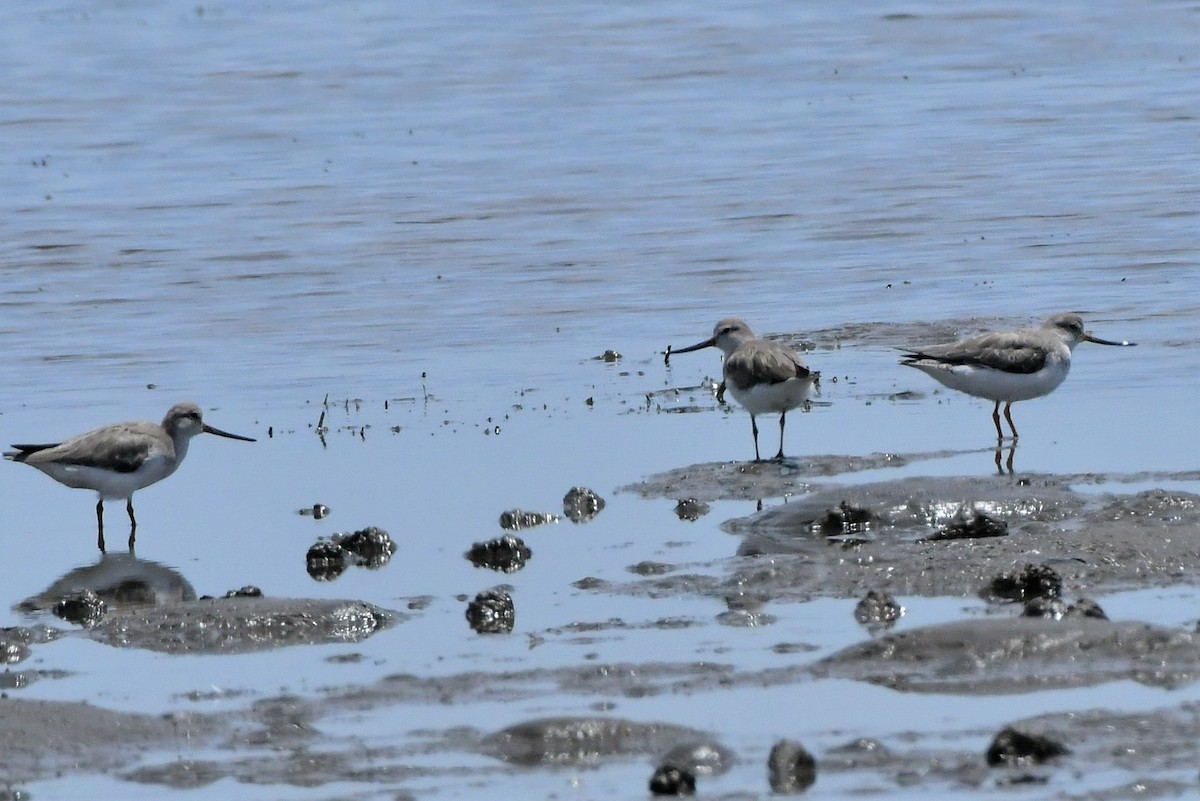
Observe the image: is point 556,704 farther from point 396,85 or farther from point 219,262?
point 396,85

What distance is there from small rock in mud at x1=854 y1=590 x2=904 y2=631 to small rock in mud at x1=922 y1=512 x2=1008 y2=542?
1556mm

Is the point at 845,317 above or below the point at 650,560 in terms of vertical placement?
above

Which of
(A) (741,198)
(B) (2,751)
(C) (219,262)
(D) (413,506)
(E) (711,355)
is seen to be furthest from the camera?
(A) (741,198)

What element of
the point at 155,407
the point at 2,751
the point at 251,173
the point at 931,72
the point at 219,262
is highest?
the point at 931,72

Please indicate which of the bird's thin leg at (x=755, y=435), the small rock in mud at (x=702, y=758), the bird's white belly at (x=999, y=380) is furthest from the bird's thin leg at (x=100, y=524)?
the small rock in mud at (x=702, y=758)

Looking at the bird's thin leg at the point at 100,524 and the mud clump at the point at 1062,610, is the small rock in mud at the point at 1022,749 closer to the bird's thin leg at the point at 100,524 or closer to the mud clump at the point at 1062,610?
the mud clump at the point at 1062,610

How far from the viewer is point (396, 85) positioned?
127ft

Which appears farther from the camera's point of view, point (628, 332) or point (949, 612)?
point (628, 332)

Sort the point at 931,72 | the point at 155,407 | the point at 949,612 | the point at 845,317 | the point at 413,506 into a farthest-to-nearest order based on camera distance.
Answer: the point at 931,72 → the point at 845,317 → the point at 155,407 → the point at 413,506 → the point at 949,612

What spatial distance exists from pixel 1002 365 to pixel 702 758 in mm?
7531

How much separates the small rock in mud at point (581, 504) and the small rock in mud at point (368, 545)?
48.8 inches

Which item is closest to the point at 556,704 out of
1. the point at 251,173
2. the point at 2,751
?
the point at 2,751

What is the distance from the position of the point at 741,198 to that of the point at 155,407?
1221 centimetres

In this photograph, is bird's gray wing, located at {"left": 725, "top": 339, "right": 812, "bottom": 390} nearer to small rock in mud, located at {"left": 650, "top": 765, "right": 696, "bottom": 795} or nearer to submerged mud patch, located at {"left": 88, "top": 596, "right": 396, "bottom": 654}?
submerged mud patch, located at {"left": 88, "top": 596, "right": 396, "bottom": 654}
